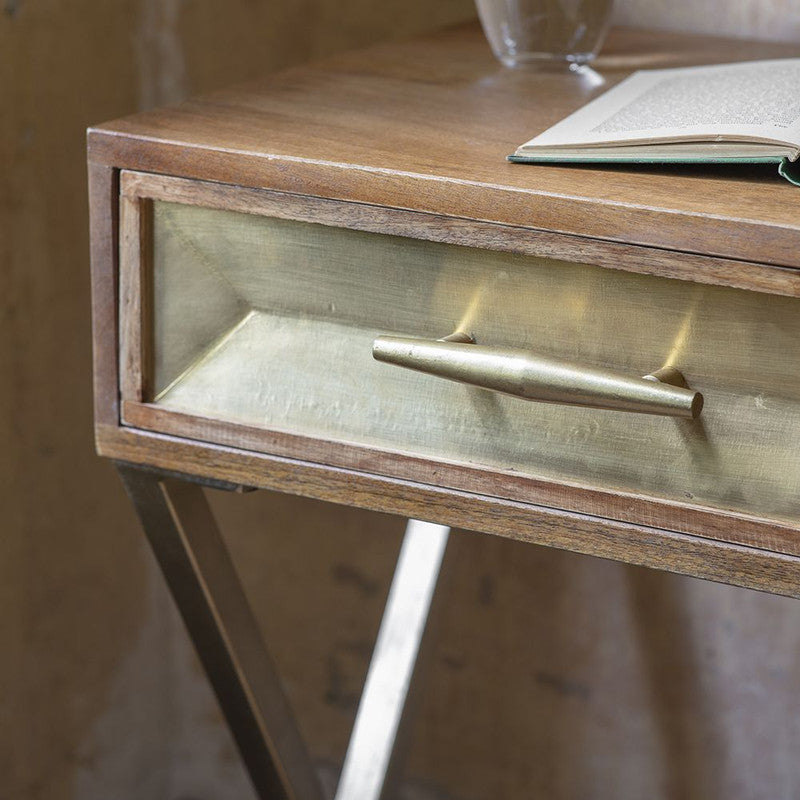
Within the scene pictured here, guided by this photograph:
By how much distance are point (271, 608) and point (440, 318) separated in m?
0.71

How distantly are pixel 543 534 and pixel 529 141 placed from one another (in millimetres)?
173

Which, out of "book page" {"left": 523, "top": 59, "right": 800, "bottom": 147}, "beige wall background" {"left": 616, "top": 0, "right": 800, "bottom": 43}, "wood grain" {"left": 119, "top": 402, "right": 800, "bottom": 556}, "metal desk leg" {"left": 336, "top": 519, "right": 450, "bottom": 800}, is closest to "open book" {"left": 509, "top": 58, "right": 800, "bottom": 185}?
"book page" {"left": 523, "top": 59, "right": 800, "bottom": 147}

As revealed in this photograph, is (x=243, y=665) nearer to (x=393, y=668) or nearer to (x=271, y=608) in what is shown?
(x=393, y=668)

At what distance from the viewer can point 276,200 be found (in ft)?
1.61

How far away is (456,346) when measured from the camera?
0.46m

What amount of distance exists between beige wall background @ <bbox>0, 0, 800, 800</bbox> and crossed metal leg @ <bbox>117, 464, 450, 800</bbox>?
160 millimetres

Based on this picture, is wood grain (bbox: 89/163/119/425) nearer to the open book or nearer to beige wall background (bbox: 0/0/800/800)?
the open book

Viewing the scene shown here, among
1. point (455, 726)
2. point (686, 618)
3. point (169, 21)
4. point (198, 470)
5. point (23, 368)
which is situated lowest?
point (455, 726)

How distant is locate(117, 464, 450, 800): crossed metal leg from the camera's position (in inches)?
23.7

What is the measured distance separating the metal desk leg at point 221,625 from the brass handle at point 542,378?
0.18 m

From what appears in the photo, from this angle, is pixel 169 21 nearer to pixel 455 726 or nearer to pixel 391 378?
pixel 391 378

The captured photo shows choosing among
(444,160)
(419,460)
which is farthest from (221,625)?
(444,160)

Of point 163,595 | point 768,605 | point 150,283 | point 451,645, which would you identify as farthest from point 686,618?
point 150,283

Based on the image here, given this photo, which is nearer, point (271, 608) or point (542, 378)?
point (542, 378)
